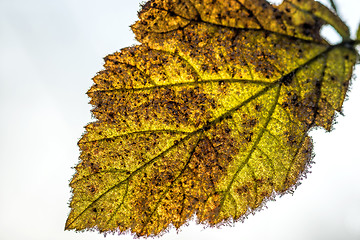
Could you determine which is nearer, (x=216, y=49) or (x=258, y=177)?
(x=216, y=49)

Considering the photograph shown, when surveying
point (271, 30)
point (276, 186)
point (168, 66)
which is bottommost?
point (276, 186)

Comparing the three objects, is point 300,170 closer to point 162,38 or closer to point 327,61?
point 327,61

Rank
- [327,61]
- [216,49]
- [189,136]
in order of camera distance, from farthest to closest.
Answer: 1. [189,136]
2. [216,49]
3. [327,61]

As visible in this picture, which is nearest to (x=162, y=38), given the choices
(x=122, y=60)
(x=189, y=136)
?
(x=122, y=60)

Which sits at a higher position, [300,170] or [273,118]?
[273,118]

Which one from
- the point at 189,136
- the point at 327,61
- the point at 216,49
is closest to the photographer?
the point at 327,61

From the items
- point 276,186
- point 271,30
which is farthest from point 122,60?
point 276,186
